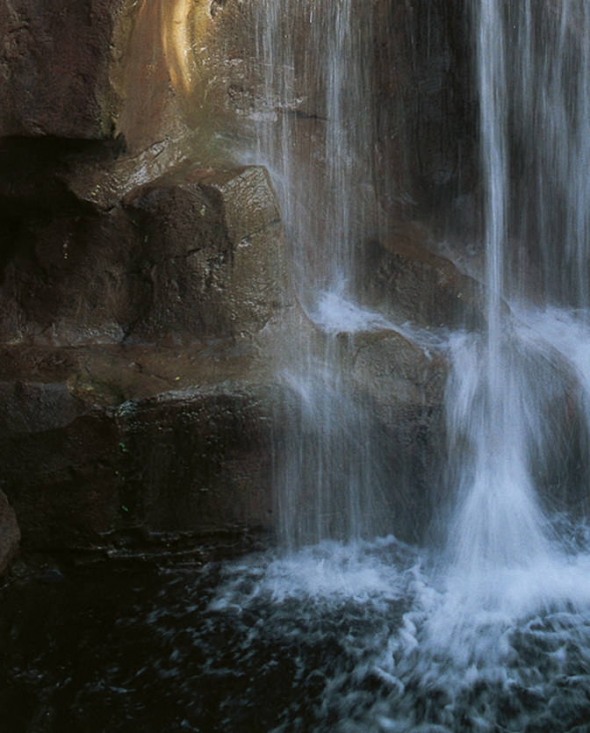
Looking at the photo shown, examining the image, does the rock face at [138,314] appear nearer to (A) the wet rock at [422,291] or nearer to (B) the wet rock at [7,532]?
(B) the wet rock at [7,532]

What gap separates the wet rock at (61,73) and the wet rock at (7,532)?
6.21 feet

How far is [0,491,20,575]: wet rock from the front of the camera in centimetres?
440

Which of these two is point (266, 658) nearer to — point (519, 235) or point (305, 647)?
point (305, 647)

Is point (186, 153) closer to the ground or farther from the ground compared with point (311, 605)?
farther from the ground

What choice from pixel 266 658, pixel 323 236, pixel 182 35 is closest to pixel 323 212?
pixel 323 236

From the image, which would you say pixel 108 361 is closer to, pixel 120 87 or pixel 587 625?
pixel 120 87

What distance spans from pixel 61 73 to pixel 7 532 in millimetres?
2324

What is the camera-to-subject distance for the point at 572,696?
140 inches

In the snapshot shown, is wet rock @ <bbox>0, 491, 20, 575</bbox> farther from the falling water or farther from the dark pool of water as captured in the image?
the falling water

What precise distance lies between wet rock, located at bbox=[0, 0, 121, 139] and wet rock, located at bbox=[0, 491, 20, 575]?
189 centimetres

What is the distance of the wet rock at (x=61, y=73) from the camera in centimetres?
441

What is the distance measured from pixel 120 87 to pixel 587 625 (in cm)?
345

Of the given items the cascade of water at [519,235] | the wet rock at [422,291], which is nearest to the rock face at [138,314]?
the cascade of water at [519,235]

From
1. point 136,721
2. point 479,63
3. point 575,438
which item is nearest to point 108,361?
point 136,721
